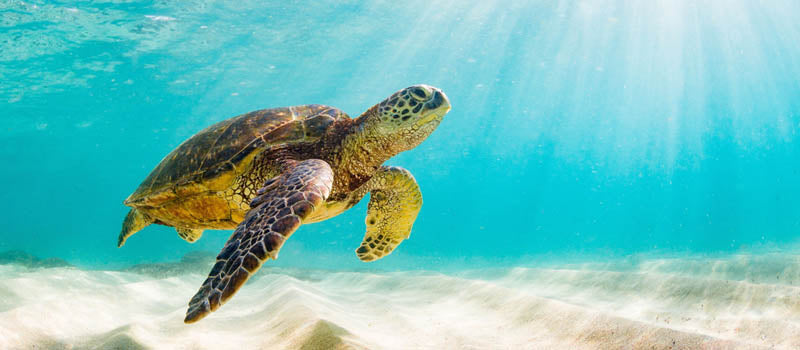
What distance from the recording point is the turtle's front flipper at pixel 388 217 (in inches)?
149

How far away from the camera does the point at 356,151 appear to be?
3.09 m

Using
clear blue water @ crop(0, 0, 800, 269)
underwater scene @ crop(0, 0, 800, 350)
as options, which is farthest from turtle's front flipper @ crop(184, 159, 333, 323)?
clear blue water @ crop(0, 0, 800, 269)

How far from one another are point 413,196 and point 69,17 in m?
17.4

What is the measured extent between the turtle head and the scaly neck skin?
0.04m

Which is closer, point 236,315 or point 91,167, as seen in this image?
point 236,315

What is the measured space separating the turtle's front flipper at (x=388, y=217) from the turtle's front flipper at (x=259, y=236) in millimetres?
1435

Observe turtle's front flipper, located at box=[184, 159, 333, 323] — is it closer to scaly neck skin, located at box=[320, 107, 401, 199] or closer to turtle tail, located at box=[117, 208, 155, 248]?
scaly neck skin, located at box=[320, 107, 401, 199]

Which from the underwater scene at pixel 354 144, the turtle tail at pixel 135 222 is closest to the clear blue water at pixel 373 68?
the underwater scene at pixel 354 144

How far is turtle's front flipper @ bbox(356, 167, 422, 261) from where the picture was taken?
378 centimetres

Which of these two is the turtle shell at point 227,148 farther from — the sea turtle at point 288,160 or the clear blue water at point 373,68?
the clear blue water at point 373,68

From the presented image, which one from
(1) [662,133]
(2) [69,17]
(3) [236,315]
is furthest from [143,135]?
(1) [662,133]

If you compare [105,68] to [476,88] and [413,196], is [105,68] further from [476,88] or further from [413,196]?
[476,88]

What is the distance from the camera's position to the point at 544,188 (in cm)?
11819

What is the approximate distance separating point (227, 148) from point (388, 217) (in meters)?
1.67
